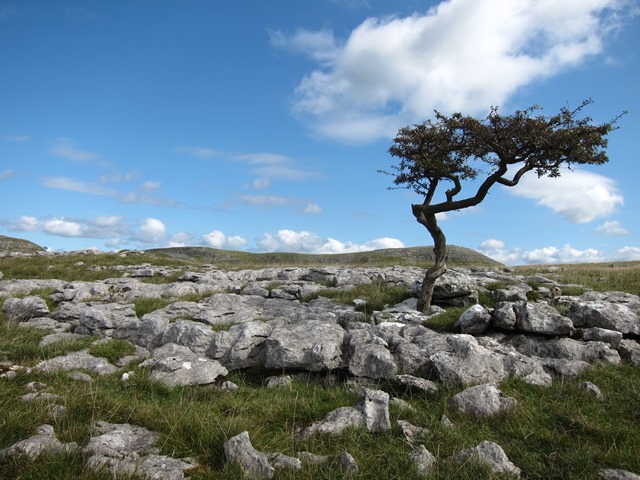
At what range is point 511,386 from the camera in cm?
857

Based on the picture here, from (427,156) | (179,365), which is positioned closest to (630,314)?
(427,156)

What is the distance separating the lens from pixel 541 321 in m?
11.2

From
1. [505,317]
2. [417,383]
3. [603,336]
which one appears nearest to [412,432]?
[417,383]

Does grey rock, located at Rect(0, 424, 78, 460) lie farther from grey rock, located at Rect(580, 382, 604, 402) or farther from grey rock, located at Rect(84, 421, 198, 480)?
grey rock, located at Rect(580, 382, 604, 402)

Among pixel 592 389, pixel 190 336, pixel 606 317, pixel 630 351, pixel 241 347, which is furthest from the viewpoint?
pixel 606 317

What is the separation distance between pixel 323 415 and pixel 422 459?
205 cm

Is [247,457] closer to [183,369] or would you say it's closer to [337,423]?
[337,423]

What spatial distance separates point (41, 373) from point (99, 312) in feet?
15.4

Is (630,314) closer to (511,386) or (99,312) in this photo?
(511,386)

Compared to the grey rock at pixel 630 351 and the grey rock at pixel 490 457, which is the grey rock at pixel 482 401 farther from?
the grey rock at pixel 630 351

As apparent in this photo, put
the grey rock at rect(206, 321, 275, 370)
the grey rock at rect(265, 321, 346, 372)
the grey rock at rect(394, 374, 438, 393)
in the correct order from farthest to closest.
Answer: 1. the grey rock at rect(206, 321, 275, 370)
2. the grey rock at rect(265, 321, 346, 372)
3. the grey rock at rect(394, 374, 438, 393)

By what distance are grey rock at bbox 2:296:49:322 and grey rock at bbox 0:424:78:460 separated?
33.7 ft

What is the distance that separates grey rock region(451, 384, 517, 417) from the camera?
7289mm

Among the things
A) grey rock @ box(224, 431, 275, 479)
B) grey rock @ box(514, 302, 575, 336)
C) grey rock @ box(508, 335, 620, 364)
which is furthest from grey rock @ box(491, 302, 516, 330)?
grey rock @ box(224, 431, 275, 479)
